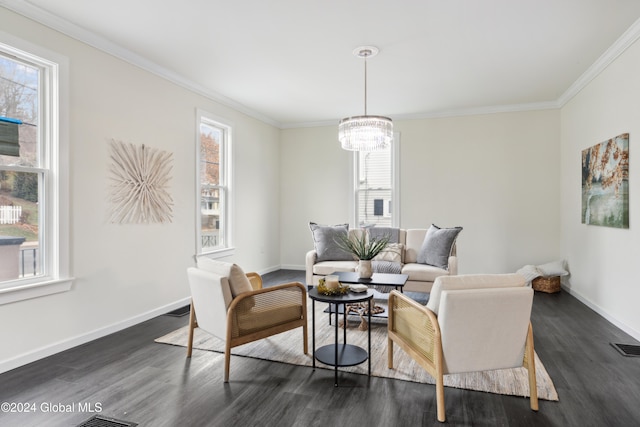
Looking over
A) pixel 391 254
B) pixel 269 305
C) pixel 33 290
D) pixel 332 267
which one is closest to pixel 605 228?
pixel 391 254

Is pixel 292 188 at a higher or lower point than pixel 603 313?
higher

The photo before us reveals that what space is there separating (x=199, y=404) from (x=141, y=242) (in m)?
2.19

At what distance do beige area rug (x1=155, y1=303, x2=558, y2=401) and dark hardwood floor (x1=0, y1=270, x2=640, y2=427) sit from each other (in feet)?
0.26

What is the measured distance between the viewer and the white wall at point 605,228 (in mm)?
3455

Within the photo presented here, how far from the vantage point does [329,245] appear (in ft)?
16.9

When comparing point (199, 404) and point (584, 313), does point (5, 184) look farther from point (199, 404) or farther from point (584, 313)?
point (584, 313)

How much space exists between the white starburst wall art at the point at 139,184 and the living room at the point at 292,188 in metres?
0.09

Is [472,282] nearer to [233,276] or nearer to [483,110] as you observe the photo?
[233,276]

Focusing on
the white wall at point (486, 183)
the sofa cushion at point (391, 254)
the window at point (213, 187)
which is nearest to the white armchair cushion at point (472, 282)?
the sofa cushion at point (391, 254)

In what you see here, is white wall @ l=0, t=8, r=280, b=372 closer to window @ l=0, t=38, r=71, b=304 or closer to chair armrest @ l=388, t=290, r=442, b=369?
window @ l=0, t=38, r=71, b=304

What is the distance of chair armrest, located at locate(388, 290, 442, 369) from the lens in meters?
2.17

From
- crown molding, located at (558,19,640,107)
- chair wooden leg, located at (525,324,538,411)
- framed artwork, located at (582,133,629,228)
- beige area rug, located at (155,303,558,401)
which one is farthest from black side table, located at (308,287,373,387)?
crown molding, located at (558,19,640,107)

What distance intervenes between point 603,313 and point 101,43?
568cm

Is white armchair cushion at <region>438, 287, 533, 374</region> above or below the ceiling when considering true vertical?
below
